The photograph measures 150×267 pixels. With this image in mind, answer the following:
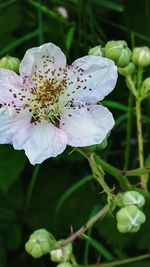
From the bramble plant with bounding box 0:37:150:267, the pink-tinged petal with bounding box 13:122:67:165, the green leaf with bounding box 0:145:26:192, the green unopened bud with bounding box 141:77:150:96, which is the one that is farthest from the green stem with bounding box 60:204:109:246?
the green leaf with bounding box 0:145:26:192

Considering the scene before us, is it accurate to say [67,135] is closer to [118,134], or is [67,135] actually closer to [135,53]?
[135,53]

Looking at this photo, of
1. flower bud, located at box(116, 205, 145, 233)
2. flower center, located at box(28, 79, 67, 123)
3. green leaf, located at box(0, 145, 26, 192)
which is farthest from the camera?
green leaf, located at box(0, 145, 26, 192)

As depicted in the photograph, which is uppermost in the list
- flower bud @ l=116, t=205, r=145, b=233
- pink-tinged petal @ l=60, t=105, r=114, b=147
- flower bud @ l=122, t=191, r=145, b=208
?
pink-tinged petal @ l=60, t=105, r=114, b=147

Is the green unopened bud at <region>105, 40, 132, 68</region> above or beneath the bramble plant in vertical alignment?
above

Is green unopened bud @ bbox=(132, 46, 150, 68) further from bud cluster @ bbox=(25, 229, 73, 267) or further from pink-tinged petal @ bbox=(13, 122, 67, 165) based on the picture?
bud cluster @ bbox=(25, 229, 73, 267)

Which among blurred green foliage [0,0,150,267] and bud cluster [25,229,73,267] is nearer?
bud cluster [25,229,73,267]

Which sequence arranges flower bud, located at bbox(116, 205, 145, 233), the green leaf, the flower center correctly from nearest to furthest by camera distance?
flower bud, located at bbox(116, 205, 145, 233), the flower center, the green leaf
